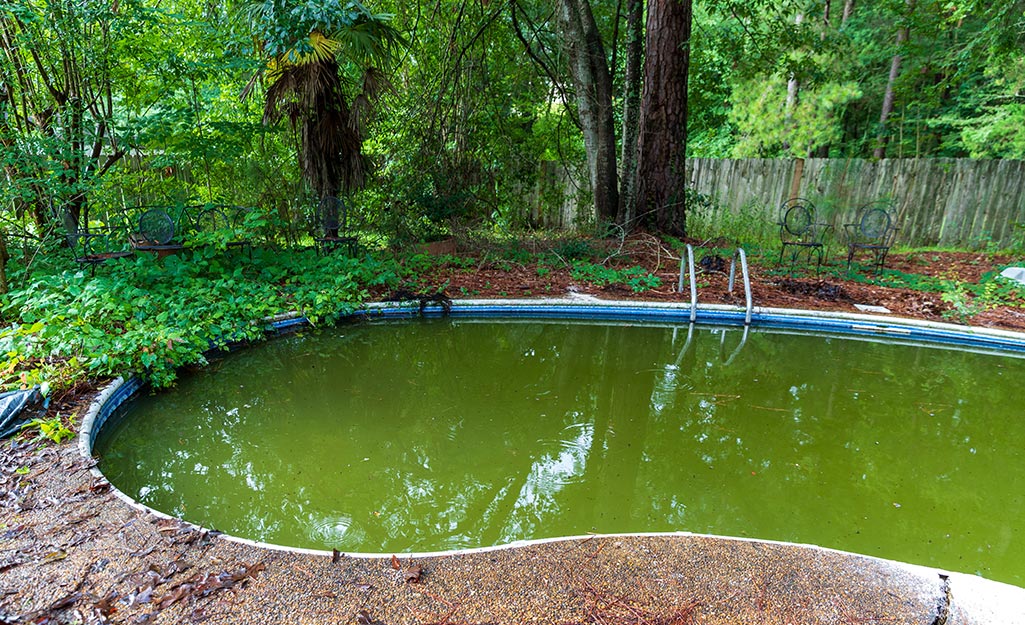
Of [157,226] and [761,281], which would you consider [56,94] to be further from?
[761,281]

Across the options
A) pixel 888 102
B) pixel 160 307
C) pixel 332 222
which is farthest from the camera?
pixel 888 102

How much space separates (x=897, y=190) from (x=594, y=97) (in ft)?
16.1

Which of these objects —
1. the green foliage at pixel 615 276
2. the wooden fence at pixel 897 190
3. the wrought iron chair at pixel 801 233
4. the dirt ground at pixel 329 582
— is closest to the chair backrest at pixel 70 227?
the dirt ground at pixel 329 582

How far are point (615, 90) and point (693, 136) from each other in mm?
5512

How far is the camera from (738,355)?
392cm

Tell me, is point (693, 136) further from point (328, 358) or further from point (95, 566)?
point (95, 566)

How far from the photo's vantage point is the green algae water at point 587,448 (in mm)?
1997

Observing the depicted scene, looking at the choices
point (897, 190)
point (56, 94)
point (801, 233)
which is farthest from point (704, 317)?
point (56, 94)

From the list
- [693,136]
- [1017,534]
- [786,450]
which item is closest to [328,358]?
[786,450]

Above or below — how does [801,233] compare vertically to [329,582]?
above

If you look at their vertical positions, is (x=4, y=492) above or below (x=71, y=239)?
below

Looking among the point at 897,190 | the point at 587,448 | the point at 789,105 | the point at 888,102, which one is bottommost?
the point at 587,448

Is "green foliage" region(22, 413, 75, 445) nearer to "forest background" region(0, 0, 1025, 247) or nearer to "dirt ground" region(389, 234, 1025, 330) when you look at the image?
"forest background" region(0, 0, 1025, 247)

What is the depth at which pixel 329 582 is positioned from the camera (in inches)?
58.4
